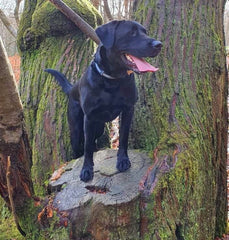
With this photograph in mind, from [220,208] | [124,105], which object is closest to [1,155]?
[124,105]

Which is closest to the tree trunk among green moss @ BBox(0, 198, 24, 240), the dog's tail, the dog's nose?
green moss @ BBox(0, 198, 24, 240)

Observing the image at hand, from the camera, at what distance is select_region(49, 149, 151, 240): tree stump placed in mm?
2127

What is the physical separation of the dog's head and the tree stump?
92 centimetres

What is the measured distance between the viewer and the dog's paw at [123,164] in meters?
2.54

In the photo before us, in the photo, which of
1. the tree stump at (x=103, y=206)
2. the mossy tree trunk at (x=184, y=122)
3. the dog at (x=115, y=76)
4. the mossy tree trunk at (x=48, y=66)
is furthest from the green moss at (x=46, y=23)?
the tree stump at (x=103, y=206)

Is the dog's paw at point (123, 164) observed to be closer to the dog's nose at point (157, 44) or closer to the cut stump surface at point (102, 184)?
the cut stump surface at point (102, 184)

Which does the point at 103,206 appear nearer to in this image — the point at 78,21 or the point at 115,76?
the point at 115,76

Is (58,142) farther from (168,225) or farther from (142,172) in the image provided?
(168,225)

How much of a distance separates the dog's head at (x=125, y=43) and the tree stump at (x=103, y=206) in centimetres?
92

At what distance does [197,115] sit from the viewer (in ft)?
9.23

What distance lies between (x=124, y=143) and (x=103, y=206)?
2.42 feet

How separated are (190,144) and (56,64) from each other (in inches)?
83.0

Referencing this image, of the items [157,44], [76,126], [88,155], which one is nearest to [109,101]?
[88,155]

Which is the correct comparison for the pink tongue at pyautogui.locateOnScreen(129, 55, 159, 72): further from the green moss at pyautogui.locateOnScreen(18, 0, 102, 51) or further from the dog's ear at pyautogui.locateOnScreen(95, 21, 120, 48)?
the green moss at pyautogui.locateOnScreen(18, 0, 102, 51)
